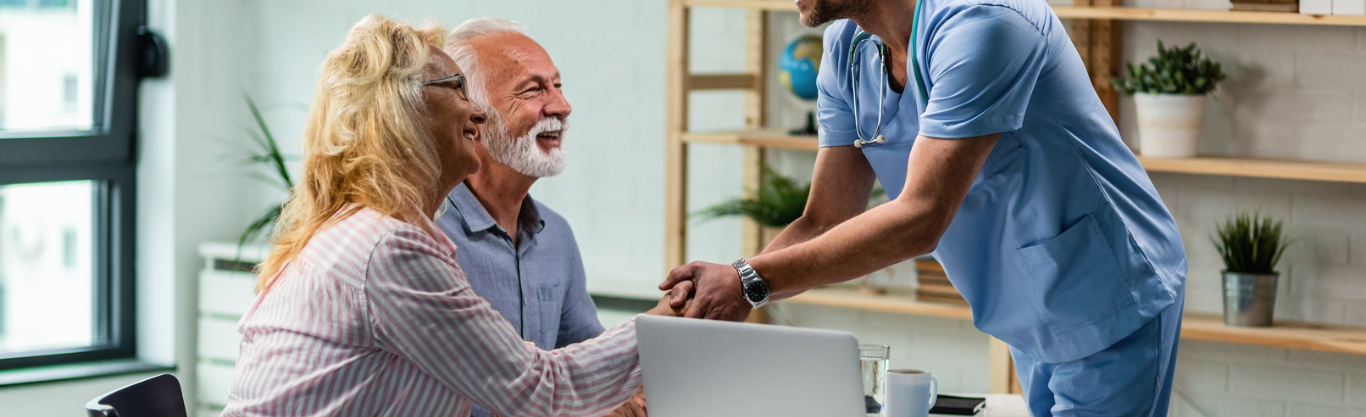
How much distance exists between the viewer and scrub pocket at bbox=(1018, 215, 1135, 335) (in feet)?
5.53

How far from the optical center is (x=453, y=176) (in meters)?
1.63

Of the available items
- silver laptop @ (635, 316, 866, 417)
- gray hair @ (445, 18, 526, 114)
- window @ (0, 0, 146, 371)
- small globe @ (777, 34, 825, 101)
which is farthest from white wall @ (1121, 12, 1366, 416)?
window @ (0, 0, 146, 371)

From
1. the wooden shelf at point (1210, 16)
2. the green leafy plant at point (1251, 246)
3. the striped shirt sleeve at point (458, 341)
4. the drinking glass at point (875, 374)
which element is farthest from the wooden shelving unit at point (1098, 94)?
the striped shirt sleeve at point (458, 341)

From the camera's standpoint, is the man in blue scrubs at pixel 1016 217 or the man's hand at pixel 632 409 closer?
the man in blue scrubs at pixel 1016 217

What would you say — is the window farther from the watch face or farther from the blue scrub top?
the blue scrub top

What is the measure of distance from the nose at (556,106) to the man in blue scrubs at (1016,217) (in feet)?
1.83

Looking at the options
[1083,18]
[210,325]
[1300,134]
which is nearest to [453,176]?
[1083,18]

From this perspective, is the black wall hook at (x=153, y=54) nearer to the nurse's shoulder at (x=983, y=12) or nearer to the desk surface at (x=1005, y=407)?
the desk surface at (x=1005, y=407)

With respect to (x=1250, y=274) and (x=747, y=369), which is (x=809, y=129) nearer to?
(x=1250, y=274)

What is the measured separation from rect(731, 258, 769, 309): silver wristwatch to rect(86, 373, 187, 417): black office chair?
0.78m

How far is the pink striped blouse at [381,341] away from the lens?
4.74 feet

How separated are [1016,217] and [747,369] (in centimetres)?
55

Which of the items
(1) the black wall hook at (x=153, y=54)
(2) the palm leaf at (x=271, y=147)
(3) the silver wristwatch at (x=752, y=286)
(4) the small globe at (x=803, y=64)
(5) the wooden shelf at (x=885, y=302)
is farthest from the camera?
(1) the black wall hook at (x=153, y=54)

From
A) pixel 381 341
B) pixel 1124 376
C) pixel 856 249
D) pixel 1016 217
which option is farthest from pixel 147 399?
pixel 1124 376
